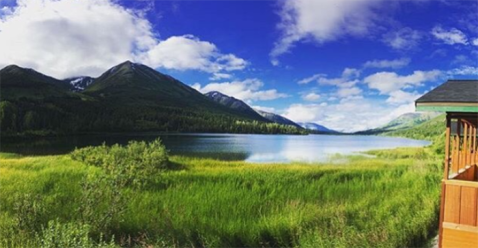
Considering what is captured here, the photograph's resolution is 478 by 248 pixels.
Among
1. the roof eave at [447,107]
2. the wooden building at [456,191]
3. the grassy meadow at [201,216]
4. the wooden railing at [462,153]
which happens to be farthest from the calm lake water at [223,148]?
the roof eave at [447,107]

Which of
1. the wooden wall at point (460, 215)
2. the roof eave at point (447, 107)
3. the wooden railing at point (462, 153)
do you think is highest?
the roof eave at point (447, 107)

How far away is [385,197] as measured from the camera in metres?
15.8

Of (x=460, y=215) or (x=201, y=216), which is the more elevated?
(x=460, y=215)

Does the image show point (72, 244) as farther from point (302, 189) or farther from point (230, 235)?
point (302, 189)

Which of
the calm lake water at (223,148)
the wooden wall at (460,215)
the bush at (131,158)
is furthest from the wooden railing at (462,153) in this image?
the calm lake water at (223,148)

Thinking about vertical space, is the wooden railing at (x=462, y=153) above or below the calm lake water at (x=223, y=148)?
above

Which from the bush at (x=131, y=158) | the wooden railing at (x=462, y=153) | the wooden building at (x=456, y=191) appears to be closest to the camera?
the wooden building at (x=456, y=191)

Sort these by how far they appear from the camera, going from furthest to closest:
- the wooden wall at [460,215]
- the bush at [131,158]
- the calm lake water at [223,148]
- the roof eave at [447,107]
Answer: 1. the calm lake water at [223,148]
2. the bush at [131,158]
3. the wooden wall at [460,215]
4. the roof eave at [447,107]

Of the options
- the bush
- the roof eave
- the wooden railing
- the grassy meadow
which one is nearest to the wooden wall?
the wooden railing

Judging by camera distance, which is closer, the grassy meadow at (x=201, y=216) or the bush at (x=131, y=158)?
the grassy meadow at (x=201, y=216)

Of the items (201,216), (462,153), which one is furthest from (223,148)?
(462,153)

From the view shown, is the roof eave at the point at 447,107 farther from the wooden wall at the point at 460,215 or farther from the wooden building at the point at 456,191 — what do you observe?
the wooden wall at the point at 460,215

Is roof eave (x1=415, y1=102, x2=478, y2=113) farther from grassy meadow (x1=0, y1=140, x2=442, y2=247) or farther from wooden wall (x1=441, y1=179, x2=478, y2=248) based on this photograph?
grassy meadow (x1=0, y1=140, x2=442, y2=247)

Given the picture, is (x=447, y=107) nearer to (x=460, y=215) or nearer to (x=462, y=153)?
(x=460, y=215)
